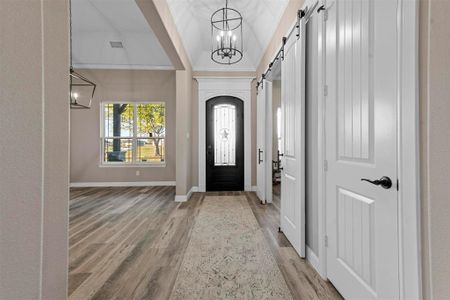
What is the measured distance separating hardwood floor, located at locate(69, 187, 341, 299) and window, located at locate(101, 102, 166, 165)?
2.05m

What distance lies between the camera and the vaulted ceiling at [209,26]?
139 inches

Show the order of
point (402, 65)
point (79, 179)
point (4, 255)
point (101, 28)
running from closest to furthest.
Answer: point (4, 255), point (402, 65), point (101, 28), point (79, 179)

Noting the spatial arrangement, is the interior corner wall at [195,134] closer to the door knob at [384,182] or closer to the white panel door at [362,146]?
the white panel door at [362,146]

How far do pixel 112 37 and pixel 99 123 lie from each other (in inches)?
88.0

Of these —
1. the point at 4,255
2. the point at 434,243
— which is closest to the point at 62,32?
the point at 4,255

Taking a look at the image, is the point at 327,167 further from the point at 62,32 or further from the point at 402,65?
the point at 62,32

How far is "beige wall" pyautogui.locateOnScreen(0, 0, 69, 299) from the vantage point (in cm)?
74

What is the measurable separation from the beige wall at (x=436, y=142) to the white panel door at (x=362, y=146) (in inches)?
6.0

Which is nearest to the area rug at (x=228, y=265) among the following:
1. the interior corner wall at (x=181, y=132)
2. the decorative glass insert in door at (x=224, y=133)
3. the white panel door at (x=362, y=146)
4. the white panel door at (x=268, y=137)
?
the white panel door at (x=362, y=146)

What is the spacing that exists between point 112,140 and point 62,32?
20.0 feet

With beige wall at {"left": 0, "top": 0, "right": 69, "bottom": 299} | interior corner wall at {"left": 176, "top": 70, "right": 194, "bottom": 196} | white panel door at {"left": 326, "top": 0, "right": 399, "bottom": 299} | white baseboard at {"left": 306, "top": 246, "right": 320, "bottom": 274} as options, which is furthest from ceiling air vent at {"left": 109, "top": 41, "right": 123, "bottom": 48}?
white baseboard at {"left": 306, "top": 246, "right": 320, "bottom": 274}

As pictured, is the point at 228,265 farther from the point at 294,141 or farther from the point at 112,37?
the point at 112,37

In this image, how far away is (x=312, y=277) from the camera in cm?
194

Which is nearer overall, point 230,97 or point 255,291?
point 255,291
